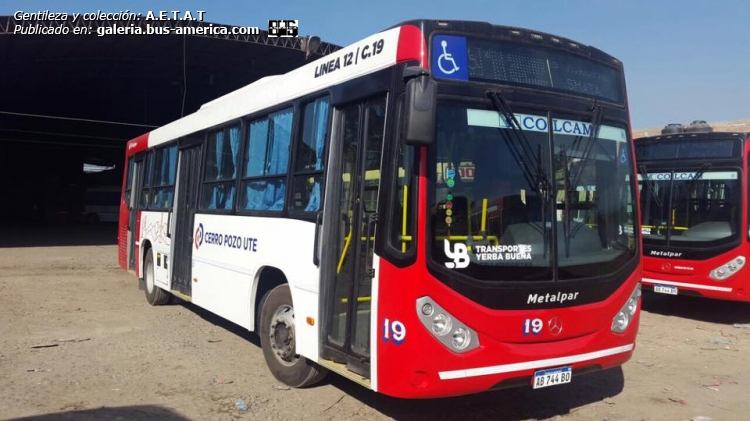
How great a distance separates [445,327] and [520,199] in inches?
42.9

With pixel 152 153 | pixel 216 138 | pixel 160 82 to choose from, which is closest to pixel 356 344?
pixel 216 138

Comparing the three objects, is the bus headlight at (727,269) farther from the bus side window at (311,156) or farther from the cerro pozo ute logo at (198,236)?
the cerro pozo ute logo at (198,236)

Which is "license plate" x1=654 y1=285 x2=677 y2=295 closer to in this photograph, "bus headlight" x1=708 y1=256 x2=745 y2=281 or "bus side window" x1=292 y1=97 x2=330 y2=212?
"bus headlight" x1=708 y1=256 x2=745 y2=281

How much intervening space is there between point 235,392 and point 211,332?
9.56ft

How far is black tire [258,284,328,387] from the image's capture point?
5801mm

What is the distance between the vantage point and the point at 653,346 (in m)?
8.15

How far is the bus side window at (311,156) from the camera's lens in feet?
17.9

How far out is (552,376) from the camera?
4.62 metres

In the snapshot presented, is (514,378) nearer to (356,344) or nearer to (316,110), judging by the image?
(356,344)

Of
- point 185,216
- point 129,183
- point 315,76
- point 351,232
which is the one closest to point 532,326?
point 351,232

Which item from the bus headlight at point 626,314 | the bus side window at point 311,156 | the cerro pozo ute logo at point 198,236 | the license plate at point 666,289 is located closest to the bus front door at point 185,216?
the cerro pozo ute logo at point 198,236

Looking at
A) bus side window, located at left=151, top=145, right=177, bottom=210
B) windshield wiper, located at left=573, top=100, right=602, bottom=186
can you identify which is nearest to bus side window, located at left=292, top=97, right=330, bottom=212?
windshield wiper, located at left=573, top=100, right=602, bottom=186

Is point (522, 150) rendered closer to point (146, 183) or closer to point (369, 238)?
point (369, 238)

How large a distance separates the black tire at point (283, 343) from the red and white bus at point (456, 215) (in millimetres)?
21
